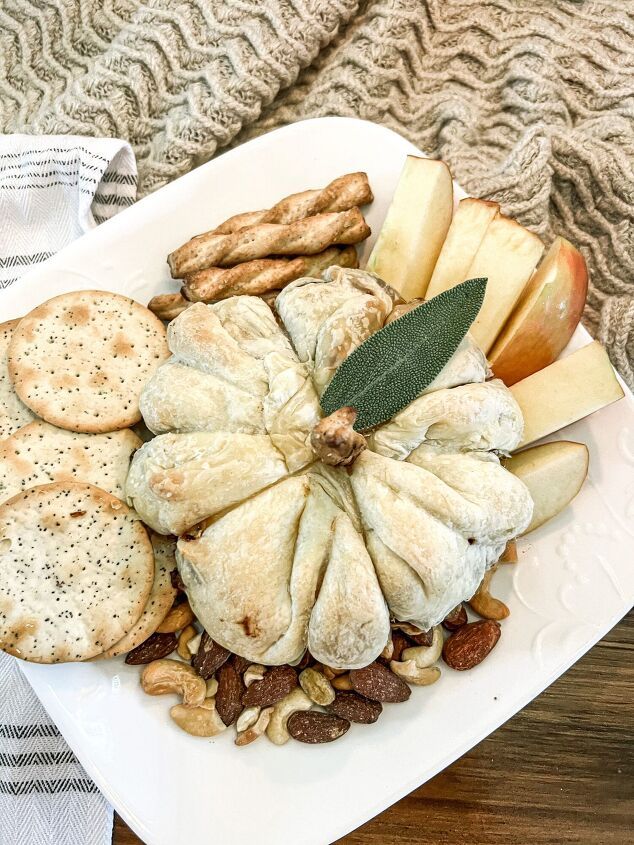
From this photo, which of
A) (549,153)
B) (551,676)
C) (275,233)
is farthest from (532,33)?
(551,676)

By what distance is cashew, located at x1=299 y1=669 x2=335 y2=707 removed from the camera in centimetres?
106

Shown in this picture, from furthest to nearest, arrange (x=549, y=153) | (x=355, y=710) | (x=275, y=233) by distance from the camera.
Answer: (x=549, y=153), (x=275, y=233), (x=355, y=710)

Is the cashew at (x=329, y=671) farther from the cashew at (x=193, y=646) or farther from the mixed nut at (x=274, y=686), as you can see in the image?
the cashew at (x=193, y=646)

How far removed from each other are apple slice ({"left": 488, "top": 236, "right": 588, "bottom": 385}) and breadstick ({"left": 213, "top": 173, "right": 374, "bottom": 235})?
0.33 m

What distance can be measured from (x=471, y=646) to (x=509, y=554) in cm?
16

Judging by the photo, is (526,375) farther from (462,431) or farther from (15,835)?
(15,835)

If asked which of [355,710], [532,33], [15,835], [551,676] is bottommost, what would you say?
[15,835]

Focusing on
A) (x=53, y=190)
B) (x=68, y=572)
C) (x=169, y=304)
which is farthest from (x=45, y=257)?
(x=68, y=572)

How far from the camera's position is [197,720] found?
1054 millimetres

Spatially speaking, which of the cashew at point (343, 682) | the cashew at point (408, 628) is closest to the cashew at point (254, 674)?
the cashew at point (343, 682)

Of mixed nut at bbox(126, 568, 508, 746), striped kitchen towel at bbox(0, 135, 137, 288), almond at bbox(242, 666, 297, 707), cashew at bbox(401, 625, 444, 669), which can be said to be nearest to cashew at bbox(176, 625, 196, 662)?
mixed nut at bbox(126, 568, 508, 746)

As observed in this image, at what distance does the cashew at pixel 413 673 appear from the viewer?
108 centimetres

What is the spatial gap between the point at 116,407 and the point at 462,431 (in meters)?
0.53

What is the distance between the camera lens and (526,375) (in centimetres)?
119
